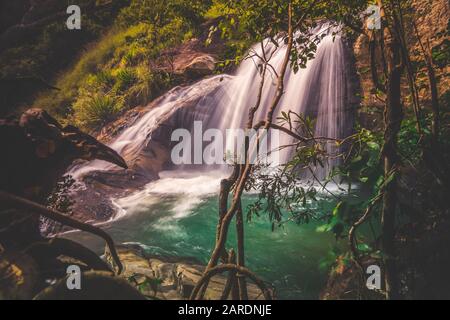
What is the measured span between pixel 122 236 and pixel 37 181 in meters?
3.11

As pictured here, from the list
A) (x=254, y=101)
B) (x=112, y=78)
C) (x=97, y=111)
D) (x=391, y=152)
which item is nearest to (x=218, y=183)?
(x=254, y=101)

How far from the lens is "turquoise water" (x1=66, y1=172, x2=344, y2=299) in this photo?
457cm

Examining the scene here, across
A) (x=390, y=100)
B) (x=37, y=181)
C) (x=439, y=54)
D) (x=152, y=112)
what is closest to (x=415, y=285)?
(x=390, y=100)

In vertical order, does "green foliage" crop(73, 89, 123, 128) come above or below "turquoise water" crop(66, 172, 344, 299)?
above

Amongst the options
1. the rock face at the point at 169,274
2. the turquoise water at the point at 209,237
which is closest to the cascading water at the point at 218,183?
the turquoise water at the point at 209,237

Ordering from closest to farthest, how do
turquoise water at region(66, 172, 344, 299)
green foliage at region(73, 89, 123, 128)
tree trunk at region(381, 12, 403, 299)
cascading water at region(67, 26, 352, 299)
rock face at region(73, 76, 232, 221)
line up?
tree trunk at region(381, 12, 403, 299) → turquoise water at region(66, 172, 344, 299) → cascading water at region(67, 26, 352, 299) → rock face at region(73, 76, 232, 221) → green foliage at region(73, 89, 123, 128)

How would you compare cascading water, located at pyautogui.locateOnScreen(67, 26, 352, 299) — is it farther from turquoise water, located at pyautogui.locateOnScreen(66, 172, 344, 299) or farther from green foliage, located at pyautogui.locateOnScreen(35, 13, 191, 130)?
green foliage, located at pyautogui.locateOnScreen(35, 13, 191, 130)

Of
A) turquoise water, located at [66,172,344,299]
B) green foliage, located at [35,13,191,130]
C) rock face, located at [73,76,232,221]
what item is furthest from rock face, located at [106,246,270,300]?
green foliage, located at [35,13,191,130]

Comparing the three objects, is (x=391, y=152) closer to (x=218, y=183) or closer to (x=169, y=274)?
(x=169, y=274)

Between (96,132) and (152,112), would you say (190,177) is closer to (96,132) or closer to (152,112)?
(152,112)

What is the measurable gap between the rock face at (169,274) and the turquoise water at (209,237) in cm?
38

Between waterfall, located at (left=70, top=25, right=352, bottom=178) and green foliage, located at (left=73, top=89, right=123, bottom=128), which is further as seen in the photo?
green foliage, located at (left=73, top=89, right=123, bottom=128)

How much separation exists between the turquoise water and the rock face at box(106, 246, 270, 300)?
375 millimetres

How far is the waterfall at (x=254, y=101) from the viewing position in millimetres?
7730
